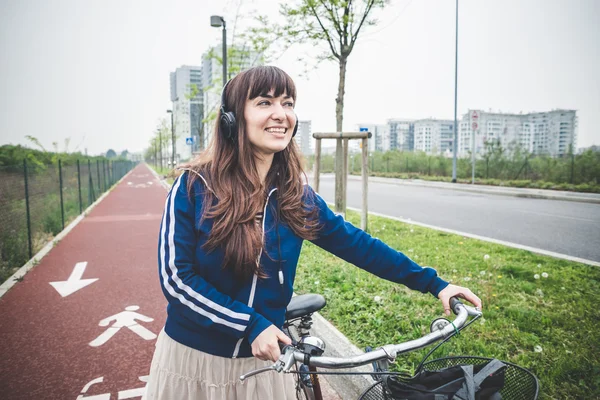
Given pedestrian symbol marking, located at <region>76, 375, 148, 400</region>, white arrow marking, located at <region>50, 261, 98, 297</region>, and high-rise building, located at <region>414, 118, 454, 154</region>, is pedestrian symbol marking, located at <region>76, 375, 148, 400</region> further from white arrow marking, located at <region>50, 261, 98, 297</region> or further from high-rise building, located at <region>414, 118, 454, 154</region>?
high-rise building, located at <region>414, 118, 454, 154</region>

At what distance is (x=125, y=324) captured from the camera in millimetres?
4527

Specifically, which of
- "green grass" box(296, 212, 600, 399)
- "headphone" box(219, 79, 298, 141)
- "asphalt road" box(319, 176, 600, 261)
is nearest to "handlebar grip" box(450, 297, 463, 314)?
"headphone" box(219, 79, 298, 141)

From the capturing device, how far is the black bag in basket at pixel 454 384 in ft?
3.84

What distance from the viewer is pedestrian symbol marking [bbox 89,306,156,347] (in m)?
4.17

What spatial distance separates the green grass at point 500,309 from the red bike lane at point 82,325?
1.95 meters

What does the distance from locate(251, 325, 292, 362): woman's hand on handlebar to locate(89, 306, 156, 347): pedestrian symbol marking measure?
3.33 metres

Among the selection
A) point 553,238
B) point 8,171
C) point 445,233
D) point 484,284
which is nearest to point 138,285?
point 8,171

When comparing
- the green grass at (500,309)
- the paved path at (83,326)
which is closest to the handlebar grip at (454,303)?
the green grass at (500,309)

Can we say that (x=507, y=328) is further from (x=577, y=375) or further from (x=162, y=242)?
(x=162, y=242)

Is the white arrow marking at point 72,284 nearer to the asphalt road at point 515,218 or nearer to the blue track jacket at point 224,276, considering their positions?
the blue track jacket at point 224,276

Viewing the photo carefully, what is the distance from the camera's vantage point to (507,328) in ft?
11.7

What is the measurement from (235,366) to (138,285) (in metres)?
4.90

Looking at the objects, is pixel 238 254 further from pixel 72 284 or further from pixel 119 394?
pixel 72 284

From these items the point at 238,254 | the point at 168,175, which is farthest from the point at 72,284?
the point at 238,254
